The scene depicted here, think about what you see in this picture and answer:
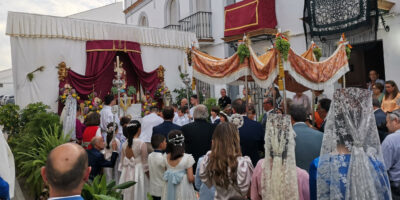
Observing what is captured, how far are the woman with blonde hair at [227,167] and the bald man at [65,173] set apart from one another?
1475mm

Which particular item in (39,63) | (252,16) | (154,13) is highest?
(154,13)

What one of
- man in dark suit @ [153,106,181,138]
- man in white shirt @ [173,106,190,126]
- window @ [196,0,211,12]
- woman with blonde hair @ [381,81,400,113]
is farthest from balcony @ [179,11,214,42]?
man in dark suit @ [153,106,181,138]

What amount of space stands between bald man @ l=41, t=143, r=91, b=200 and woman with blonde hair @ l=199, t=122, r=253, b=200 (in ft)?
4.84

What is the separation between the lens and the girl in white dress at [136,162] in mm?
4541

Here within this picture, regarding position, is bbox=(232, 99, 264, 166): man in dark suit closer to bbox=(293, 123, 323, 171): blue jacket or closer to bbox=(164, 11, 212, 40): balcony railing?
bbox=(293, 123, 323, 171): blue jacket

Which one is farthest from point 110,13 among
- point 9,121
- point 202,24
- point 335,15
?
point 335,15

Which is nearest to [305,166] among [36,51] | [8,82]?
[36,51]

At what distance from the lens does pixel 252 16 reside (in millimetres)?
12547

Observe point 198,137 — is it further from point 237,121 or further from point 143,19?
point 143,19

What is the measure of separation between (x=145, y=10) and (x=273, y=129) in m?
20.0

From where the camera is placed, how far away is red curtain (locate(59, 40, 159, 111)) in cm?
1088

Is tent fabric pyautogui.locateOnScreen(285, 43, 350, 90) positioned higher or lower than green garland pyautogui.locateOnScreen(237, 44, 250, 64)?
lower

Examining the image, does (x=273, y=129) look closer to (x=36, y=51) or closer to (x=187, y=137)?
(x=187, y=137)

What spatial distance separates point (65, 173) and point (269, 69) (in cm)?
506
